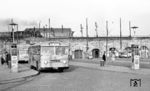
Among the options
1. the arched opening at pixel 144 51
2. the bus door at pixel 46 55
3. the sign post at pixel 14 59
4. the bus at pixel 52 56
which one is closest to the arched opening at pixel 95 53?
the arched opening at pixel 144 51

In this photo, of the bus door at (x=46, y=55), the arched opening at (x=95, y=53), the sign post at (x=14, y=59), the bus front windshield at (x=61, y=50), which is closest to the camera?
the sign post at (x=14, y=59)

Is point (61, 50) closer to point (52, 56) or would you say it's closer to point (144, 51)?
point (52, 56)

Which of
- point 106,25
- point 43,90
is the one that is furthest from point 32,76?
point 106,25

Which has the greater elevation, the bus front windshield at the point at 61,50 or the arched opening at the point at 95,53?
the bus front windshield at the point at 61,50

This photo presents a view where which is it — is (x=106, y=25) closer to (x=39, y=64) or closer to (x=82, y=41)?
(x=82, y=41)

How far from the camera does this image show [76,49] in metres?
65.5

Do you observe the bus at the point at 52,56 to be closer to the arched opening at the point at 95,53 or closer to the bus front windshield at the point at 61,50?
the bus front windshield at the point at 61,50

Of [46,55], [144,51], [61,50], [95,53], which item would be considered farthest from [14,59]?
[144,51]

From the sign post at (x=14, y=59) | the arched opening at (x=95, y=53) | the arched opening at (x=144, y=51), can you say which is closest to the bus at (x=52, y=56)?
the sign post at (x=14, y=59)

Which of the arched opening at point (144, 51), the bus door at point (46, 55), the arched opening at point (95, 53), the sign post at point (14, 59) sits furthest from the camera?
the arched opening at point (95, 53)

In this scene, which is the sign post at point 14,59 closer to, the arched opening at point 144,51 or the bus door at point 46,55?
the bus door at point 46,55

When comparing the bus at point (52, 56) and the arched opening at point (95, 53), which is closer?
the bus at point (52, 56)

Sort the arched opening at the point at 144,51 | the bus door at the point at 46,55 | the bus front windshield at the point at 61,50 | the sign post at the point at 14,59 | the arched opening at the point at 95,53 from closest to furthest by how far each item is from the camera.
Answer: the sign post at the point at 14,59 < the bus door at the point at 46,55 < the bus front windshield at the point at 61,50 < the arched opening at the point at 144,51 < the arched opening at the point at 95,53

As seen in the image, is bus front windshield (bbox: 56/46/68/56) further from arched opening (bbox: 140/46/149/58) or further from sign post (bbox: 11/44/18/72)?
arched opening (bbox: 140/46/149/58)
